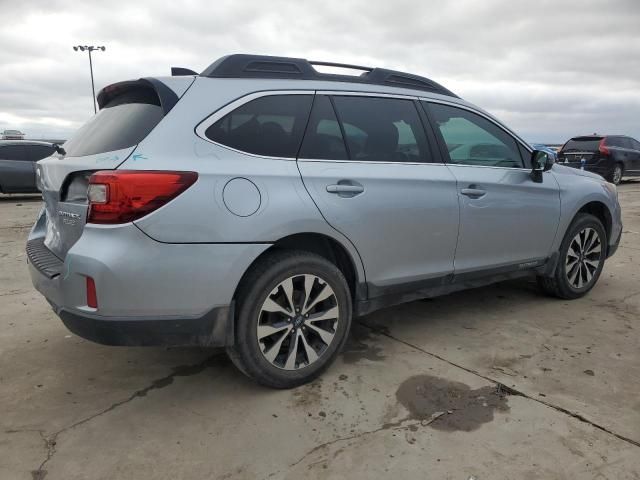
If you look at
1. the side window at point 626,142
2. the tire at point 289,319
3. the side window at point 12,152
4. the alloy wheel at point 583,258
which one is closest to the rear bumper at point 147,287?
the tire at point 289,319

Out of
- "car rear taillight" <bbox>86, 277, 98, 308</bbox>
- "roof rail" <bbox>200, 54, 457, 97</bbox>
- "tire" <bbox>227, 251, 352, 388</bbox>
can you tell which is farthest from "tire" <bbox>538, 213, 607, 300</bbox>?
"car rear taillight" <bbox>86, 277, 98, 308</bbox>

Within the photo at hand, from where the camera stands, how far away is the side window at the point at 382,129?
3.17 m

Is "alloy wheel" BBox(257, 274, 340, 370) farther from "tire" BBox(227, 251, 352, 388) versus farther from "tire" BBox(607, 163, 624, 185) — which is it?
"tire" BBox(607, 163, 624, 185)

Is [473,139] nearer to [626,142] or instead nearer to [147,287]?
[147,287]

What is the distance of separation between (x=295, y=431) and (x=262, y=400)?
35 centimetres

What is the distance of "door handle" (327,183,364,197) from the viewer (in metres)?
2.92

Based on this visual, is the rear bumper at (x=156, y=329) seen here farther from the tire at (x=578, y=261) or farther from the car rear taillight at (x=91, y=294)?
the tire at (x=578, y=261)

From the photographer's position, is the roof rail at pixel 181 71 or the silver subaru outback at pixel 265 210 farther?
the roof rail at pixel 181 71

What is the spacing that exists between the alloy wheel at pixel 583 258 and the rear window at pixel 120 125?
138 inches

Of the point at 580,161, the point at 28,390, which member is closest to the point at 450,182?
the point at 28,390

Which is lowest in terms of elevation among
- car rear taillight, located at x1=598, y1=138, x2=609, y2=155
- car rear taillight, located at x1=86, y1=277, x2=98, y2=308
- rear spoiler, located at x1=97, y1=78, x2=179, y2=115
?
car rear taillight, located at x1=86, y1=277, x2=98, y2=308

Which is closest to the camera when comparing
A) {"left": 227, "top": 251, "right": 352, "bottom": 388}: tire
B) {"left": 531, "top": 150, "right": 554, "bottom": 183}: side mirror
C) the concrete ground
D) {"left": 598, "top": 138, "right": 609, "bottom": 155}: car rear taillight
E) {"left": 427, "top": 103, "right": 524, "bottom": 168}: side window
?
the concrete ground

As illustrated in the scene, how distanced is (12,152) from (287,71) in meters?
12.0

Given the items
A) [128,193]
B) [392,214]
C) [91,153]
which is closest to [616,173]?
[392,214]
